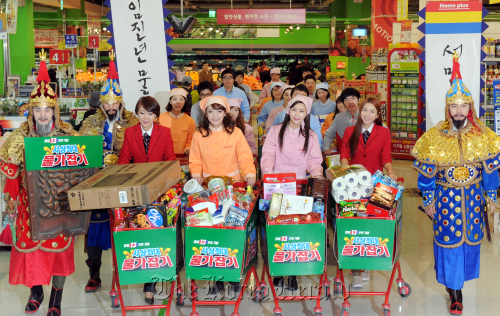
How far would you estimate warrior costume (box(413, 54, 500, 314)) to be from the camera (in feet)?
12.0

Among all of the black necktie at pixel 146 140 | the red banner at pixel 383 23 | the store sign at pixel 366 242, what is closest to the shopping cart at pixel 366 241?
the store sign at pixel 366 242

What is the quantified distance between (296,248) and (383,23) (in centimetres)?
1160

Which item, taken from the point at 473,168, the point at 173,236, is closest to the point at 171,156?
the point at 173,236

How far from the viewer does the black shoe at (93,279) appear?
448cm

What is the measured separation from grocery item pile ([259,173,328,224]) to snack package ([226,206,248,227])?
0.18 meters

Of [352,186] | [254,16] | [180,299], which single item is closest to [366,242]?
[352,186]

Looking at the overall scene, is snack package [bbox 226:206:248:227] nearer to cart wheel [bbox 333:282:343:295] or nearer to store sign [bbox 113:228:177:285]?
store sign [bbox 113:228:177:285]

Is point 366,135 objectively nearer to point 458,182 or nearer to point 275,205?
point 458,182

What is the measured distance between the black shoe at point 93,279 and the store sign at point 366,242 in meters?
2.16

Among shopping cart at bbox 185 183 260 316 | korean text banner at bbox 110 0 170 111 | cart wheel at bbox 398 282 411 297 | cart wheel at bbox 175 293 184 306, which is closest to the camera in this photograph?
shopping cart at bbox 185 183 260 316

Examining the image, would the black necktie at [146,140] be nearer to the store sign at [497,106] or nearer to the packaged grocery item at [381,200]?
the packaged grocery item at [381,200]

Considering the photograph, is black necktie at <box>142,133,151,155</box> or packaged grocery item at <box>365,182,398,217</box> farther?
black necktie at <box>142,133,151,155</box>

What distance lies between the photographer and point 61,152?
3.43 m

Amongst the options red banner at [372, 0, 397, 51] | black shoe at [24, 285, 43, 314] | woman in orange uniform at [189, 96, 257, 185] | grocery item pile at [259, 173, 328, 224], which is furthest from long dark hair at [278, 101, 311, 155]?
red banner at [372, 0, 397, 51]
